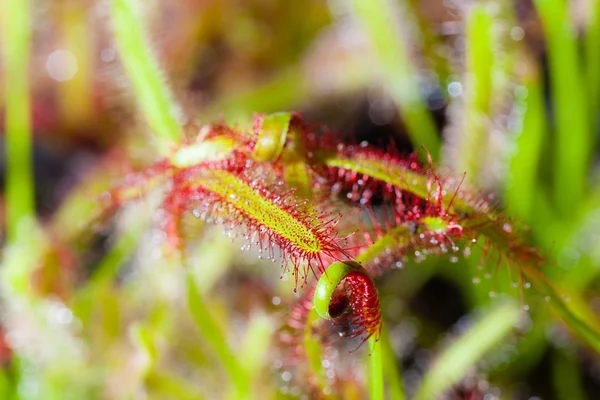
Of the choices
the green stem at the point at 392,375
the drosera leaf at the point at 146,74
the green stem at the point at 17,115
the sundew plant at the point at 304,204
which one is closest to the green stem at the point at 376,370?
the sundew plant at the point at 304,204

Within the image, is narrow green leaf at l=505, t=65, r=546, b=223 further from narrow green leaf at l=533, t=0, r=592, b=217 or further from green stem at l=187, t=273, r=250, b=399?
green stem at l=187, t=273, r=250, b=399

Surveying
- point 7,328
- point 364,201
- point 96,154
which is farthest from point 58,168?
point 364,201

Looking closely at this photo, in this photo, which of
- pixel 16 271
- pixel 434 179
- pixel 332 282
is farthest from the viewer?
pixel 16 271

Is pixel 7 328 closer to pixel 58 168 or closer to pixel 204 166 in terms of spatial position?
pixel 58 168

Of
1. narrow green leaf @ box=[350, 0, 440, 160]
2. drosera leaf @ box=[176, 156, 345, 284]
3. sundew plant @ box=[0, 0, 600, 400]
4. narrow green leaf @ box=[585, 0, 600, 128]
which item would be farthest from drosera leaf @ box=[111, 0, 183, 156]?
narrow green leaf @ box=[585, 0, 600, 128]

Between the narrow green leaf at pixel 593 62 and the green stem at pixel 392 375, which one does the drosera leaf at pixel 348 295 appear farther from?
the narrow green leaf at pixel 593 62

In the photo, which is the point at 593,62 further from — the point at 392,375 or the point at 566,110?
the point at 392,375

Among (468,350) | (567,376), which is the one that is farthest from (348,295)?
(567,376)
